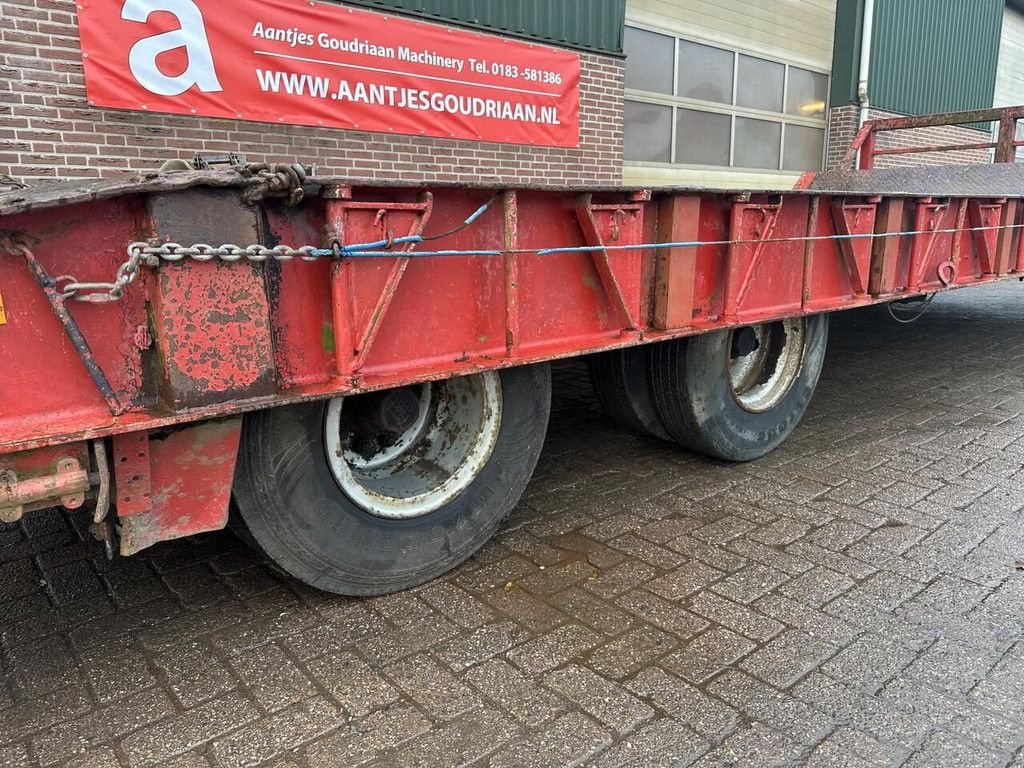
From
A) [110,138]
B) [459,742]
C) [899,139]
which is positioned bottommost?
[459,742]

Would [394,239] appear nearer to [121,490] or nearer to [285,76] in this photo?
[121,490]

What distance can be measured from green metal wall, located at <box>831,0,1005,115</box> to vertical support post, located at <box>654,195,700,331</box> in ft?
37.9

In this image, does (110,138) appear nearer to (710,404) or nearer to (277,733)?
(710,404)

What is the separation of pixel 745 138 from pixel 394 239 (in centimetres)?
1102

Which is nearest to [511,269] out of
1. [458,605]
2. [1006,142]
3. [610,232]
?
[610,232]

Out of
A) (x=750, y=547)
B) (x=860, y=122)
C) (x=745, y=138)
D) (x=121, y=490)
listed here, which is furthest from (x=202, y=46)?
(x=860, y=122)

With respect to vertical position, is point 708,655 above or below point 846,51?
below

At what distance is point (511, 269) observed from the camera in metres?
2.94

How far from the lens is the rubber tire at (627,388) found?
438cm

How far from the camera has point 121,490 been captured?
233 cm

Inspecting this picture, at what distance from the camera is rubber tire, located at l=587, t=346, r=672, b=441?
438cm

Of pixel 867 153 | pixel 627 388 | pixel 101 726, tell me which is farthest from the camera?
pixel 867 153

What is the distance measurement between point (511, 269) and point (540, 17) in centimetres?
641

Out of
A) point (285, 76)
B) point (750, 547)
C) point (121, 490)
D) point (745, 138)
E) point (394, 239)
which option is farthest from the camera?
point (745, 138)
